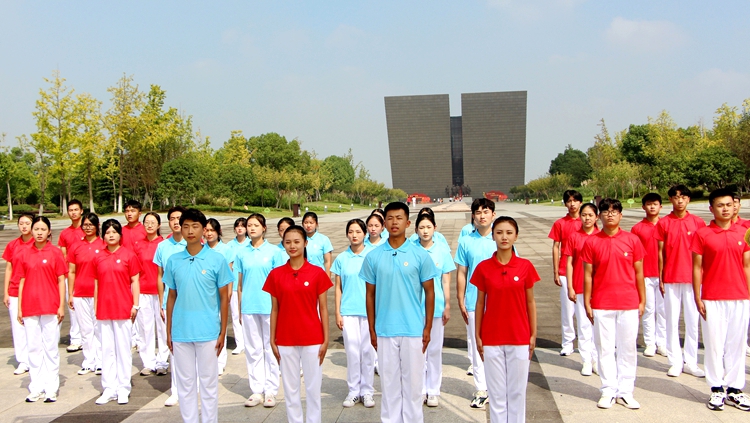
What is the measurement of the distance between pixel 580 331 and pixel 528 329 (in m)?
2.10

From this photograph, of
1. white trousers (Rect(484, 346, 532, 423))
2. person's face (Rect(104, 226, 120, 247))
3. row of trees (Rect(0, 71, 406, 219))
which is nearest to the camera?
white trousers (Rect(484, 346, 532, 423))

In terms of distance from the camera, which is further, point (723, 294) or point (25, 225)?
point (25, 225)

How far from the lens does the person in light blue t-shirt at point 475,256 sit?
4578 millimetres

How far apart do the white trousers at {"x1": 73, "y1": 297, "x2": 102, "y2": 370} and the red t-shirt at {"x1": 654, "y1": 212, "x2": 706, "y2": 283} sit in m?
5.25

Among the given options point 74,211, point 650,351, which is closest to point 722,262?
point 650,351

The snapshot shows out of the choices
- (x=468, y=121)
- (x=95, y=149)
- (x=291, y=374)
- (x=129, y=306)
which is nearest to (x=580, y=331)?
(x=291, y=374)

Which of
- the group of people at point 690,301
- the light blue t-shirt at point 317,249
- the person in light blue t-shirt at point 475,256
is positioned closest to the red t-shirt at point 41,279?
the light blue t-shirt at point 317,249

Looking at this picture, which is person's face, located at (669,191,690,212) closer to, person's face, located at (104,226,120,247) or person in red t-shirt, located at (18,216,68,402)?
person's face, located at (104,226,120,247)

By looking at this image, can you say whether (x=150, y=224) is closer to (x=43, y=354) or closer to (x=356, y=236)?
(x=43, y=354)

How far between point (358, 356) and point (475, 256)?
118 cm

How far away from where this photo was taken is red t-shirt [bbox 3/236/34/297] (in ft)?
17.1

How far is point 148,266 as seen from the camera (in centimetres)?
572

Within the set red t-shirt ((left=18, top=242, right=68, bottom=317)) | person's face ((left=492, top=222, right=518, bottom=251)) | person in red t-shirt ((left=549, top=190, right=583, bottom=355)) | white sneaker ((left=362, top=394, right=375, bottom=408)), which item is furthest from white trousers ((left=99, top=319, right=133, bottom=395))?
person in red t-shirt ((left=549, top=190, right=583, bottom=355))

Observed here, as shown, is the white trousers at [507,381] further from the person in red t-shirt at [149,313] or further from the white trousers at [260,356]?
the person in red t-shirt at [149,313]
